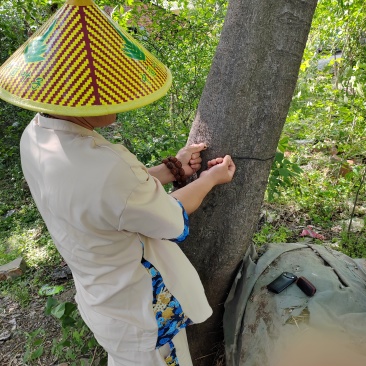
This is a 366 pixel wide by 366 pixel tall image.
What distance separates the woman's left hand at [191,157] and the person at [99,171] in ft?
0.94

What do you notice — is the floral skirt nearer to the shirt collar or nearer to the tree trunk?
the tree trunk

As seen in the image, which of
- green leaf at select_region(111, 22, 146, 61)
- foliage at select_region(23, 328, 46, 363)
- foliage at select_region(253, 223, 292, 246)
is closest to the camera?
green leaf at select_region(111, 22, 146, 61)

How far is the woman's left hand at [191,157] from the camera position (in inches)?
62.7

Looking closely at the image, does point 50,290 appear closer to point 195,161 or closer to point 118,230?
point 195,161

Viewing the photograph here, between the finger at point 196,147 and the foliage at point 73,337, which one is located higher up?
the finger at point 196,147

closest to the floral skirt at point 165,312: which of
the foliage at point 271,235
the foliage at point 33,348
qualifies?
the foliage at point 33,348

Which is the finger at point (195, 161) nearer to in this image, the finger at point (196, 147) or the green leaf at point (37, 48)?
the finger at point (196, 147)

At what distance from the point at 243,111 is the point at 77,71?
803 millimetres

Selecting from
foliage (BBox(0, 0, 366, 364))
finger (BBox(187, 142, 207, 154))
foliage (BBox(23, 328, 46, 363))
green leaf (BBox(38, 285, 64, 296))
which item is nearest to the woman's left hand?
finger (BBox(187, 142, 207, 154))

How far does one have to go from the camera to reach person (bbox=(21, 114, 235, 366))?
999 millimetres

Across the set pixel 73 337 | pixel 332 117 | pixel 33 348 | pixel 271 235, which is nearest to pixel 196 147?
pixel 73 337

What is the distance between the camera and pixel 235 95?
150 cm

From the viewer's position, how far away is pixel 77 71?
952 millimetres

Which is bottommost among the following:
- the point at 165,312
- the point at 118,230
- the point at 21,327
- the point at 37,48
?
the point at 21,327
